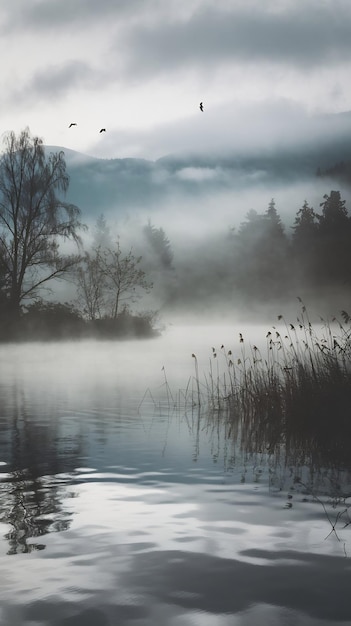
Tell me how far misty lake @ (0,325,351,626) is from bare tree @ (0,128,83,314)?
83.8 ft

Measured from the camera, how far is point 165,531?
5.71 meters

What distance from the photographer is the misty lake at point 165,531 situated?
13.8 ft

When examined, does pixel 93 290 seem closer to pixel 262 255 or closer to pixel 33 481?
pixel 33 481

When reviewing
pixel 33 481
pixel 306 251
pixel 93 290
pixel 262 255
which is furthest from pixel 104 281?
pixel 262 255

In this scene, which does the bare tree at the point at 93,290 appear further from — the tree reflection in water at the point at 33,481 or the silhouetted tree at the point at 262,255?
the silhouetted tree at the point at 262,255

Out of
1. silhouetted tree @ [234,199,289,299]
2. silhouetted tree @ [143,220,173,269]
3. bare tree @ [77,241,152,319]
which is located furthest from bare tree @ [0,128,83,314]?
silhouetted tree @ [234,199,289,299]

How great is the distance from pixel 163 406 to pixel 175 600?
10668 millimetres

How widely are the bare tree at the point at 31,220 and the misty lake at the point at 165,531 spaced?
25.5 metres

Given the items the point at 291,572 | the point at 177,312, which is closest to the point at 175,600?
the point at 291,572

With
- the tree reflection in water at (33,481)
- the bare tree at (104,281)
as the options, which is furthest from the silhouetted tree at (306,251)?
the tree reflection in water at (33,481)

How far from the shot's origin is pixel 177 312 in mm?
97062

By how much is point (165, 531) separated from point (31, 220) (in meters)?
32.3

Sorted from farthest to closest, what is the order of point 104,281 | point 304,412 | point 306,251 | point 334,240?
point 306,251, point 334,240, point 104,281, point 304,412

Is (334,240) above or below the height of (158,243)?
above
